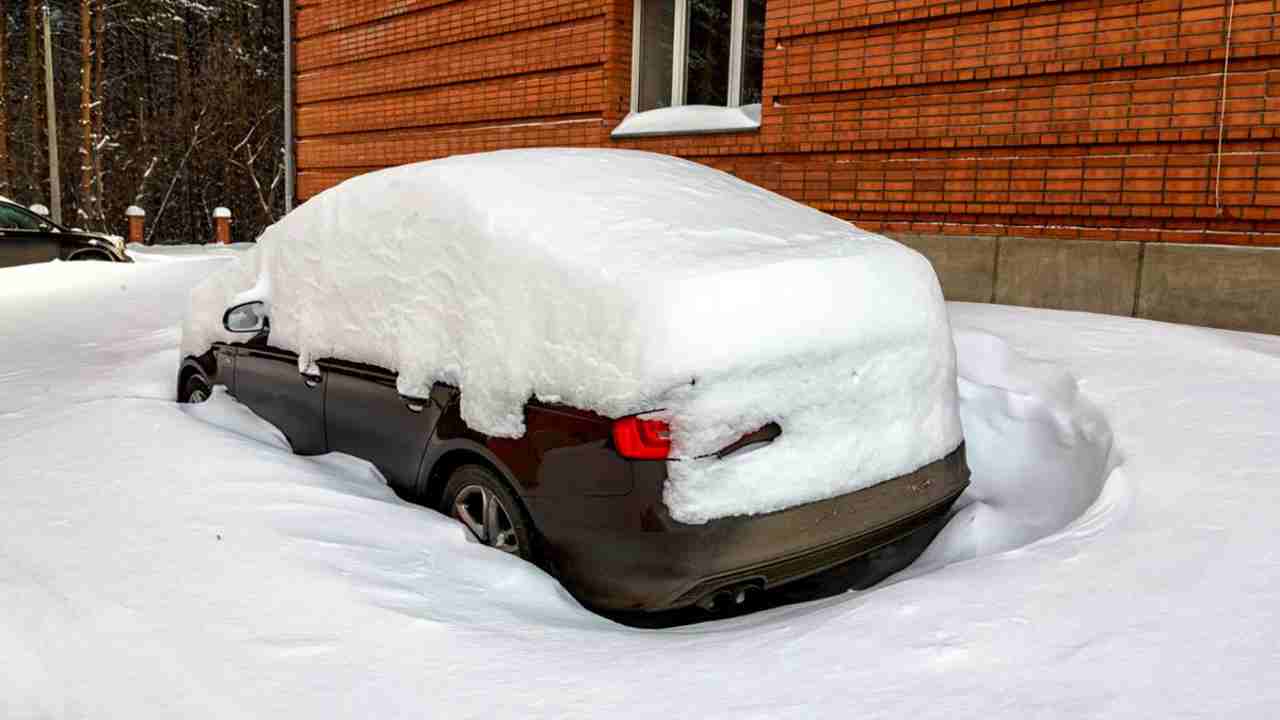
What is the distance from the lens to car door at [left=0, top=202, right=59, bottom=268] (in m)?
12.8

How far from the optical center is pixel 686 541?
9.62 feet

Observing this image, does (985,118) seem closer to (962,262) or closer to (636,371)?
(962,262)

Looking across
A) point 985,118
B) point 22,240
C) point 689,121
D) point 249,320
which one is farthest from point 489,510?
point 22,240

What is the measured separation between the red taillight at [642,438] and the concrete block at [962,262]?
4.72m

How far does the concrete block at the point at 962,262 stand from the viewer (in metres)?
7.16

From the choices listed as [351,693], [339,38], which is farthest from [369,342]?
[339,38]

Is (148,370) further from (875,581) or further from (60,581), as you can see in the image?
(875,581)

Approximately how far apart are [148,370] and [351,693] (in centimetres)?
418

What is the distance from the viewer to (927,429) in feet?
11.3

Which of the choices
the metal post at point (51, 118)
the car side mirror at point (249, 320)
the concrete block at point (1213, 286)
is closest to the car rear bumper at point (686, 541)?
the car side mirror at point (249, 320)

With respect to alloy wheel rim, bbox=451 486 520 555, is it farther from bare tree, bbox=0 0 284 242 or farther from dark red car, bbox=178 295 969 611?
bare tree, bbox=0 0 284 242

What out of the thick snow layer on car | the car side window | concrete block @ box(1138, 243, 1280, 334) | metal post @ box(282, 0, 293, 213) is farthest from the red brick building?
the car side window

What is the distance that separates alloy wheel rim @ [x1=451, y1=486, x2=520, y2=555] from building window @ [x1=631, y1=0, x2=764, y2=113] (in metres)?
6.19

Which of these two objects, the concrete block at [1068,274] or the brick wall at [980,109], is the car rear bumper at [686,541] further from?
the brick wall at [980,109]
